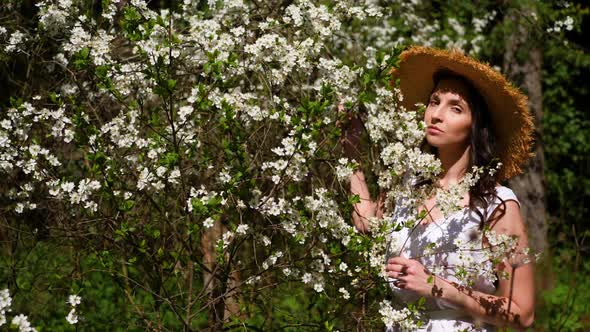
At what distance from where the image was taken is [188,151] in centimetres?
265

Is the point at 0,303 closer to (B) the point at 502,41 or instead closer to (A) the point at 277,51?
(A) the point at 277,51

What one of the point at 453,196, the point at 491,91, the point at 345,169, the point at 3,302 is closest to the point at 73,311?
the point at 3,302

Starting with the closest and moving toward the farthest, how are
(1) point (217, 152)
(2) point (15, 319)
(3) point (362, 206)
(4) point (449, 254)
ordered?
1. (2) point (15, 319)
2. (4) point (449, 254)
3. (3) point (362, 206)
4. (1) point (217, 152)

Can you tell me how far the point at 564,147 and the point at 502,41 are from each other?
2.51 meters

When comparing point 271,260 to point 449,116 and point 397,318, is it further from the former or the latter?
point 449,116

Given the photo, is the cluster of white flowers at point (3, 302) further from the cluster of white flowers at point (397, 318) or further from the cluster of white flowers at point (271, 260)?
the cluster of white flowers at point (397, 318)

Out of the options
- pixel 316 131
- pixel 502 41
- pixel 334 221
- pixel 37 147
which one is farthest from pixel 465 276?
pixel 502 41

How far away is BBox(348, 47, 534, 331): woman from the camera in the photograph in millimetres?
2467

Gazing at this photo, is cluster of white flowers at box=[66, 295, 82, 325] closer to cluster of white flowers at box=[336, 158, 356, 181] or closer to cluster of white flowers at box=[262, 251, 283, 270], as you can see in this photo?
cluster of white flowers at box=[262, 251, 283, 270]

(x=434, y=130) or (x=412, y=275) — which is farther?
(x=434, y=130)

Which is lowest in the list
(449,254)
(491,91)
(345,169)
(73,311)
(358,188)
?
(73,311)

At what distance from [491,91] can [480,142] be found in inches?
7.4

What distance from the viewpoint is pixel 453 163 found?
2811 millimetres

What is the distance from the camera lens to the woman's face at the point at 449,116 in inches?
107
